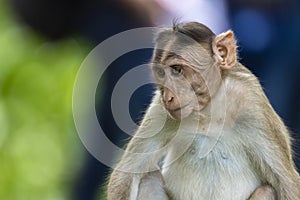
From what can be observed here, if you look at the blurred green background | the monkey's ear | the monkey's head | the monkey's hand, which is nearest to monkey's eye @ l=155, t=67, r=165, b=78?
the monkey's head

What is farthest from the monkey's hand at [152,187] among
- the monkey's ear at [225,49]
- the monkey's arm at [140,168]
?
the monkey's ear at [225,49]

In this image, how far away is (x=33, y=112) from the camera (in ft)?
9.61

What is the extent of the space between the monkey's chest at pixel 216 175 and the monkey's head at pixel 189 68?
0.12m

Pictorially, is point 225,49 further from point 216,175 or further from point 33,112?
point 33,112

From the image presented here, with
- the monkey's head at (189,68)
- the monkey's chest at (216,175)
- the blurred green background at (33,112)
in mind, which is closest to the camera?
the monkey's head at (189,68)

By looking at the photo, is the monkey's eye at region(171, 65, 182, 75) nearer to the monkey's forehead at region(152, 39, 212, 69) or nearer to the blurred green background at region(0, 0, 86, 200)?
the monkey's forehead at region(152, 39, 212, 69)

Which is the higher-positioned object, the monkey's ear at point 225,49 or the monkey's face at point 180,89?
the monkey's ear at point 225,49

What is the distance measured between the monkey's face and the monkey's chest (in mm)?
123

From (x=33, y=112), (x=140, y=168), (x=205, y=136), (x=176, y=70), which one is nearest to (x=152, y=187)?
(x=140, y=168)

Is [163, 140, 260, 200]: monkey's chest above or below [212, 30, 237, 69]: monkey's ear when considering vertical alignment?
below

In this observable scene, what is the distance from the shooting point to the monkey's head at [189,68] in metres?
1.52

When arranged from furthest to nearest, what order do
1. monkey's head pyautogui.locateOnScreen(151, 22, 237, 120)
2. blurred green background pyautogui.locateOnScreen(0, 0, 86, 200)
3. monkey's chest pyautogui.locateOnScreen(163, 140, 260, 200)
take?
blurred green background pyautogui.locateOnScreen(0, 0, 86, 200) < monkey's chest pyautogui.locateOnScreen(163, 140, 260, 200) < monkey's head pyautogui.locateOnScreen(151, 22, 237, 120)

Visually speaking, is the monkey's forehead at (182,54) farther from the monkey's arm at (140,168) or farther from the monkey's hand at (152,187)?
the monkey's hand at (152,187)

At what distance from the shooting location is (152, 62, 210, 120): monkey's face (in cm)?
155
